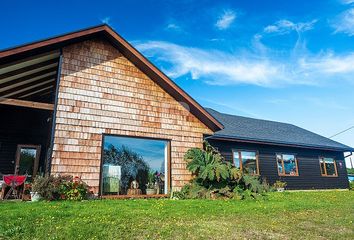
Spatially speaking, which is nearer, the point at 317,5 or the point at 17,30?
the point at 317,5

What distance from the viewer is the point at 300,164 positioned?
19891 millimetres

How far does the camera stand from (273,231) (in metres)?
A: 5.26

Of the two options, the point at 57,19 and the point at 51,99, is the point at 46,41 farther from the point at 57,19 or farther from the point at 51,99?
the point at 51,99

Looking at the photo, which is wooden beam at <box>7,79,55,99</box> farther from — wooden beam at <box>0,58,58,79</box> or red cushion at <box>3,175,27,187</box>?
red cushion at <box>3,175,27,187</box>

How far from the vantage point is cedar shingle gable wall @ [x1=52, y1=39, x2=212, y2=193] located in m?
9.10

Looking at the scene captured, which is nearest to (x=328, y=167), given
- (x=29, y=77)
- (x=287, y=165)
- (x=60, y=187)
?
(x=287, y=165)

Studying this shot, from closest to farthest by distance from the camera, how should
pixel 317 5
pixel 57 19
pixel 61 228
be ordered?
pixel 61 228 < pixel 317 5 < pixel 57 19

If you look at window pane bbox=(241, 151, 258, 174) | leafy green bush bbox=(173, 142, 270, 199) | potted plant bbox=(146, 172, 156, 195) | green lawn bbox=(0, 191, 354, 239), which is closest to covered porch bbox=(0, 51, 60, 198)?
potted plant bbox=(146, 172, 156, 195)

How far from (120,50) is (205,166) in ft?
19.6

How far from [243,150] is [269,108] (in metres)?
3.68

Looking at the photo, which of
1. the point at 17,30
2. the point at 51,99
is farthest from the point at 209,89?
the point at 17,30

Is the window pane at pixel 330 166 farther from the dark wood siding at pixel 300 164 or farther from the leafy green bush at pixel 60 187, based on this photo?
the leafy green bush at pixel 60 187

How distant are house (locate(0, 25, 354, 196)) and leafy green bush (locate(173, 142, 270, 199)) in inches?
22.7

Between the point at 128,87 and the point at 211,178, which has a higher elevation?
the point at 128,87
